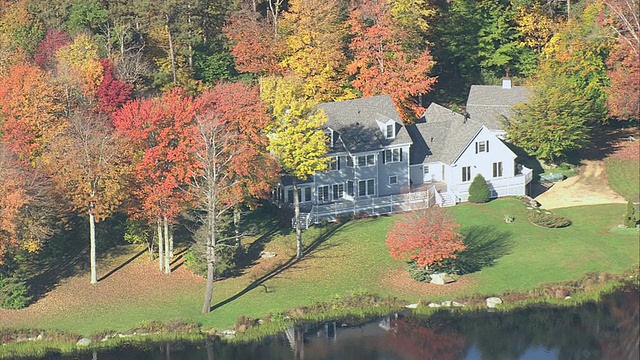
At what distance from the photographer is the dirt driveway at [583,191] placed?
80188mm

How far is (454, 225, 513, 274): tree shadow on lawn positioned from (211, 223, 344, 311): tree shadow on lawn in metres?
9.95

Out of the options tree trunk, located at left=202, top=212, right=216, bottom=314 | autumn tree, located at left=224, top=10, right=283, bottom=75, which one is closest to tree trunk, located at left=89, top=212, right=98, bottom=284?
tree trunk, located at left=202, top=212, right=216, bottom=314

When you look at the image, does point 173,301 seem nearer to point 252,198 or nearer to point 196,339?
point 196,339

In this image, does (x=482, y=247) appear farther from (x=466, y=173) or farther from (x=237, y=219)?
(x=237, y=219)

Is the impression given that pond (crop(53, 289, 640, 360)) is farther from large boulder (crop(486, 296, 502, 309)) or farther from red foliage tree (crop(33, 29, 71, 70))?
red foliage tree (crop(33, 29, 71, 70))

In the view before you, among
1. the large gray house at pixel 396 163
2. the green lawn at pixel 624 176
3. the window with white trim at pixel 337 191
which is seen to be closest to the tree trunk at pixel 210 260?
the large gray house at pixel 396 163

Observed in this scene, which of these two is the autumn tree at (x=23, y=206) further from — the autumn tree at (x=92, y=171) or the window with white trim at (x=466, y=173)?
the window with white trim at (x=466, y=173)

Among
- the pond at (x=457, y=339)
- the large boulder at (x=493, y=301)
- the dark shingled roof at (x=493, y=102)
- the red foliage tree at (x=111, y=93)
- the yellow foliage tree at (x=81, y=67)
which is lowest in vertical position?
the pond at (x=457, y=339)

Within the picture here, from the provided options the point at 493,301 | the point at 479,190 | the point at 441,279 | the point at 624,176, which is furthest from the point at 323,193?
the point at 624,176

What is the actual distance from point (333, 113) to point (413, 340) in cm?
2694

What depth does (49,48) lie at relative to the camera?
307ft

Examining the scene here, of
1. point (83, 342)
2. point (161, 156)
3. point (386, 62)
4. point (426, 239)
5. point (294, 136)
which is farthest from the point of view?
point (386, 62)

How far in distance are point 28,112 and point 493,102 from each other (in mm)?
41866

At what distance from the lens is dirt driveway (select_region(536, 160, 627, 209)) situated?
8019cm
